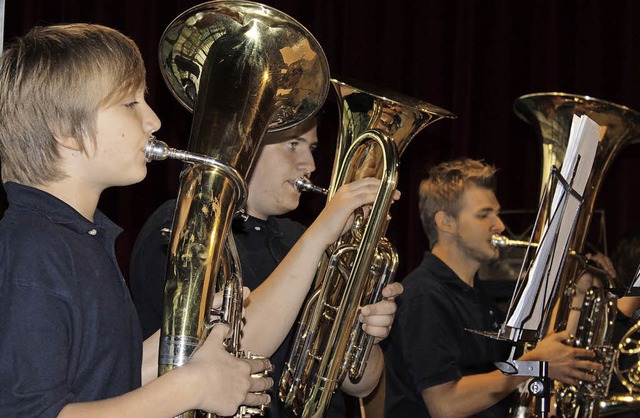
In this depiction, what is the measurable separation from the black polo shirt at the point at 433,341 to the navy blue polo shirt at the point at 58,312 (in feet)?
4.68

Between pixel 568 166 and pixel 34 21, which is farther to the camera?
pixel 34 21

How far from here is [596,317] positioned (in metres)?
2.85

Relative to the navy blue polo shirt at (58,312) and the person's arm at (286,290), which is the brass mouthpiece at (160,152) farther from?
the person's arm at (286,290)

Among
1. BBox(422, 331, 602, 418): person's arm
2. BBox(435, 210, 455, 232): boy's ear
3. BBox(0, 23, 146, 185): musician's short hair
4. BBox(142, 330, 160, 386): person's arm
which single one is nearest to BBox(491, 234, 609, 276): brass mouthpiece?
BBox(435, 210, 455, 232): boy's ear

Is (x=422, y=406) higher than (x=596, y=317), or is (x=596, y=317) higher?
(x=596, y=317)

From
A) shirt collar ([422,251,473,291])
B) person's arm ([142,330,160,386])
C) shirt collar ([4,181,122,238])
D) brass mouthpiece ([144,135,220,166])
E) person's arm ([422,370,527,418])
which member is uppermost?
brass mouthpiece ([144,135,220,166])

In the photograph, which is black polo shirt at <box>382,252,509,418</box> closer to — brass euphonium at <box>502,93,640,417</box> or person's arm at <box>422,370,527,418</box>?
person's arm at <box>422,370,527,418</box>

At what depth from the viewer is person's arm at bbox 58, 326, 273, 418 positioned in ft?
4.17

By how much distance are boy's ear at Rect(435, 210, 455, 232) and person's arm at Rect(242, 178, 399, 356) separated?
1.24m

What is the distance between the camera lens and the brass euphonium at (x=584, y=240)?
2.81m

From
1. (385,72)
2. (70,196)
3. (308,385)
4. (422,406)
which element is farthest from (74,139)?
(385,72)

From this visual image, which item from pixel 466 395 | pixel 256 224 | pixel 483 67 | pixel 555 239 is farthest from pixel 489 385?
pixel 483 67

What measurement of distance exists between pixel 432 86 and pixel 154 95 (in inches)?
55.9

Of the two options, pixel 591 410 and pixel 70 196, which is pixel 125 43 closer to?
pixel 70 196
